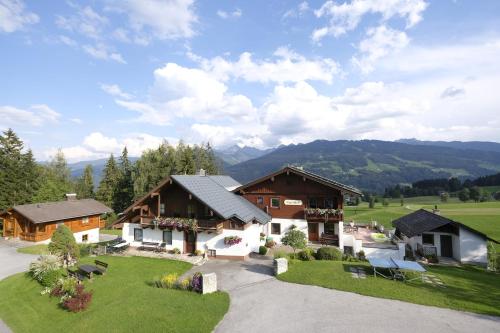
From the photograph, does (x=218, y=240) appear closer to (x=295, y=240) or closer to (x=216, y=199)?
(x=216, y=199)

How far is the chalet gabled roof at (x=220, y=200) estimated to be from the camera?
24337mm

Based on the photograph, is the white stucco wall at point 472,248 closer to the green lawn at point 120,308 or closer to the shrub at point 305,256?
the shrub at point 305,256

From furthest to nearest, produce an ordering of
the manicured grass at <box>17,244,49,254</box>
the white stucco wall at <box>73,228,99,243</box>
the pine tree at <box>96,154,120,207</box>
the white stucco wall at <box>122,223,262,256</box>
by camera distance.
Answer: the pine tree at <box>96,154,120,207</box> < the white stucco wall at <box>73,228,99,243</box> < the manicured grass at <box>17,244,49,254</box> < the white stucco wall at <box>122,223,262,256</box>

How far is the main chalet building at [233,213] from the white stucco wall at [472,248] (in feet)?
32.7

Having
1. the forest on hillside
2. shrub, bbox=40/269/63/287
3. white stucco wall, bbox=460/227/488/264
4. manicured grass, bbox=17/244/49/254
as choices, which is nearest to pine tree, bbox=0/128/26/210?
the forest on hillside

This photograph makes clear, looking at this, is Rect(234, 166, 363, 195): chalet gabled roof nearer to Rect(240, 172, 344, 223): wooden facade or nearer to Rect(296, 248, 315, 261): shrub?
Rect(240, 172, 344, 223): wooden facade

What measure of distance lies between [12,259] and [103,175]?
124 ft

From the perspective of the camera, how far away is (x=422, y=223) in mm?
29469

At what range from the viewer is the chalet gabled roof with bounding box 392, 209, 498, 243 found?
26.5m

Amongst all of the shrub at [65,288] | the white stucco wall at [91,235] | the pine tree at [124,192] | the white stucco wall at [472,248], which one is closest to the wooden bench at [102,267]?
the shrub at [65,288]

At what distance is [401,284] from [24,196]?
2204 inches

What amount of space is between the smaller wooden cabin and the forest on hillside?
1147cm

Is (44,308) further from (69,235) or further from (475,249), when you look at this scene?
(475,249)

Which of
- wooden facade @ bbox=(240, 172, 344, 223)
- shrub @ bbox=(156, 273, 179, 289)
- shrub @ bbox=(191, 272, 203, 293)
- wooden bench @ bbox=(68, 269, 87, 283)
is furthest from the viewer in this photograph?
wooden facade @ bbox=(240, 172, 344, 223)
